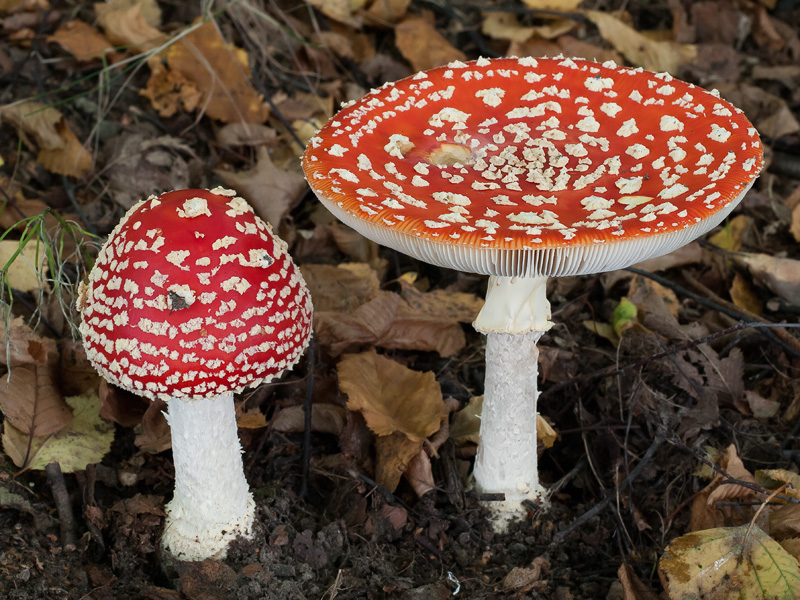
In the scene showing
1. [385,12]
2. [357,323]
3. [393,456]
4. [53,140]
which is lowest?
[393,456]

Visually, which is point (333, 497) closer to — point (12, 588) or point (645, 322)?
point (12, 588)

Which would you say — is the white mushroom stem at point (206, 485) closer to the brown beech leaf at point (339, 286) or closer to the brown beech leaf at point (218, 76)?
the brown beech leaf at point (339, 286)

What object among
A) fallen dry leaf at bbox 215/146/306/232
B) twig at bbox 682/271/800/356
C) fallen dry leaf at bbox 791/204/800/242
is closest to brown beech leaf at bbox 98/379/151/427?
fallen dry leaf at bbox 215/146/306/232

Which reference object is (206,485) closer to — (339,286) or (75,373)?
(75,373)

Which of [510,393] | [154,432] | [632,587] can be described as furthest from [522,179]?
[154,432]

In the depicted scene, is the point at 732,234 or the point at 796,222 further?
the point at 732,234

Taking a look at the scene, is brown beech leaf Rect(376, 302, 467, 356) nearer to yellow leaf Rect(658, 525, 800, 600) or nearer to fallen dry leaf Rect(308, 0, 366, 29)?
yellow leaf Rect(658, 525, 800, 600)

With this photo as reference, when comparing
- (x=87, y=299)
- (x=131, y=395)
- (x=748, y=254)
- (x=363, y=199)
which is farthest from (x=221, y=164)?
(x=748, y=254)
